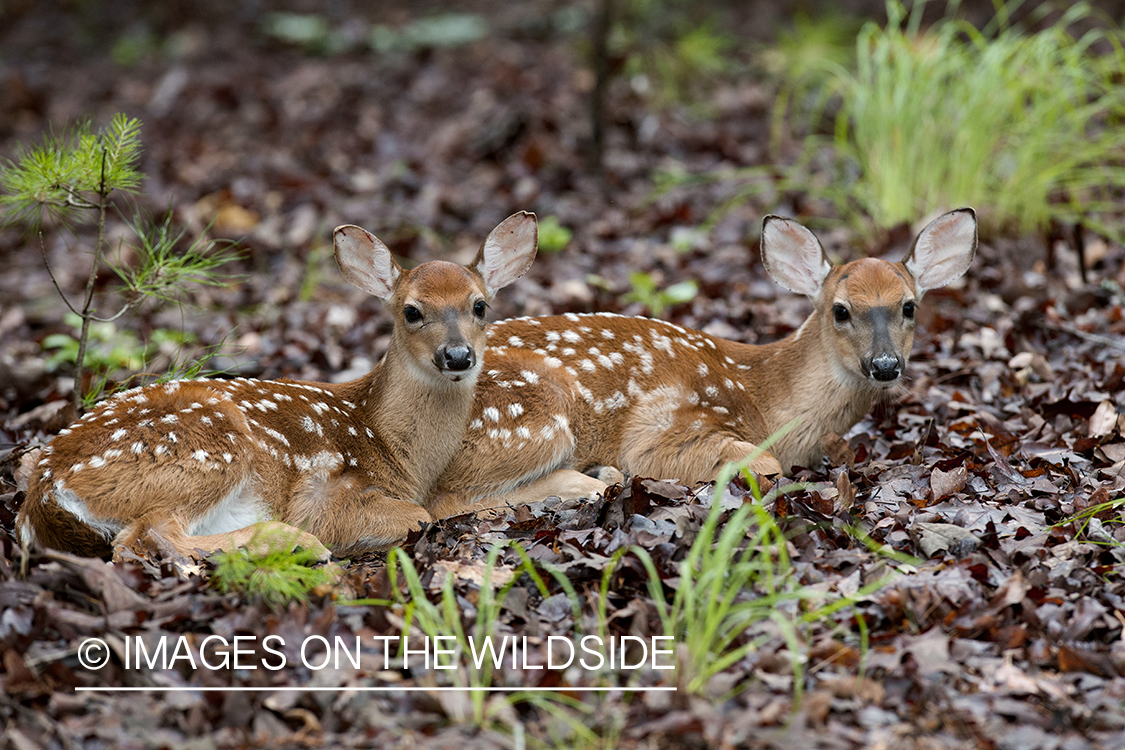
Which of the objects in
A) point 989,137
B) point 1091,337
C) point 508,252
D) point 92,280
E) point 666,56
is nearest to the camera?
point 92,280

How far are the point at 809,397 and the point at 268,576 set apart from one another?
2592mm

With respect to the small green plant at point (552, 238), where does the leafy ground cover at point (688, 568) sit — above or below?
below

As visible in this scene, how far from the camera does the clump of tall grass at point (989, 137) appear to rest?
22.4 feet

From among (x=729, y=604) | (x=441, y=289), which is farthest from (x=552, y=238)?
(x=729, y=604)

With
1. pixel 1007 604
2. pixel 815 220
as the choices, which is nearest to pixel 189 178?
pixel 815 220

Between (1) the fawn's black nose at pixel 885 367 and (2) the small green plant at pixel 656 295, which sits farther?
(2) the small green plant at pixel 656 295

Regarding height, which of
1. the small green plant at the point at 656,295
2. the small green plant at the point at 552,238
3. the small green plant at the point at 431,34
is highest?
the small green plant at the point at 431,34

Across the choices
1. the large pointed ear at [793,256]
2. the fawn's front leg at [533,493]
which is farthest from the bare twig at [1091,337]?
the fawn's front leg at [533,493]

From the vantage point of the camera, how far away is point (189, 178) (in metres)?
9.67

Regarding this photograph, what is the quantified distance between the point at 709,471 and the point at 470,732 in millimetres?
2028

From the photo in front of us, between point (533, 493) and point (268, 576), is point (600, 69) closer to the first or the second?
point (533, 493)

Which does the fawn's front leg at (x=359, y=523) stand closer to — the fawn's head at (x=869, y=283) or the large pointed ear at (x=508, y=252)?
the large pointed ear at (x=508, y=252)

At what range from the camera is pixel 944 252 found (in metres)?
4.95

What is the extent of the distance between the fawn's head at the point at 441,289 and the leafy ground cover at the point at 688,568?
683mm
